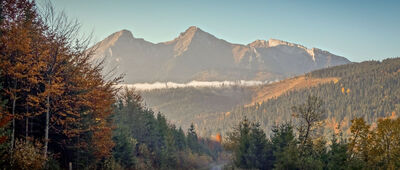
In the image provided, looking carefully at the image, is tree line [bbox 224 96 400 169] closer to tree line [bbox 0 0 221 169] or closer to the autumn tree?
the autumn tree

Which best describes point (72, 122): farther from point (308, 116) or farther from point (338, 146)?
point (338, 146)

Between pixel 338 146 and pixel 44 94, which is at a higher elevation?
pixel 44 94

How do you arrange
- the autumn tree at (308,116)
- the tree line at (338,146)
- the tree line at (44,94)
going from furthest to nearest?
the autumn tree at (308,116) → the tree line at (338,146) → the tree line at (44,94)

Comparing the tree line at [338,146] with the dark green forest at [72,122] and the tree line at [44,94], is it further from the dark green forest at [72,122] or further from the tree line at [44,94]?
the tree line at [44,94]

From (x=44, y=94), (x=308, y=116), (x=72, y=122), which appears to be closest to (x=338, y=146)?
(x=308, y=116)

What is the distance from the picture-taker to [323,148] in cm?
4234

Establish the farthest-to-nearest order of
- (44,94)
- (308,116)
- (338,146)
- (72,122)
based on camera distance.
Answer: (308,116) → (338,146) → (72,122) → (44,94)

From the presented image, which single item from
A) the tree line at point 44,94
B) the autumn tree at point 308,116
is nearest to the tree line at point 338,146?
the autumn tree at point 308,116

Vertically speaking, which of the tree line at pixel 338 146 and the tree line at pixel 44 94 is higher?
the tree line at pixel 44 94

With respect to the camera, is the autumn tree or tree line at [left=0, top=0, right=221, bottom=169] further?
the autumn tree

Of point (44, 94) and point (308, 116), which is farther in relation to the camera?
point (308, 116)

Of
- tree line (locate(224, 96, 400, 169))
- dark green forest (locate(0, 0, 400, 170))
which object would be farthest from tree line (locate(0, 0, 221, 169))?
tree line (locate(224, 96, 400, 169))

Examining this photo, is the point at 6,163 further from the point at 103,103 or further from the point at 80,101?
the point at 103,103

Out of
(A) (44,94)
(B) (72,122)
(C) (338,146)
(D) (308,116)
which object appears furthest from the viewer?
(D) (308,116)
